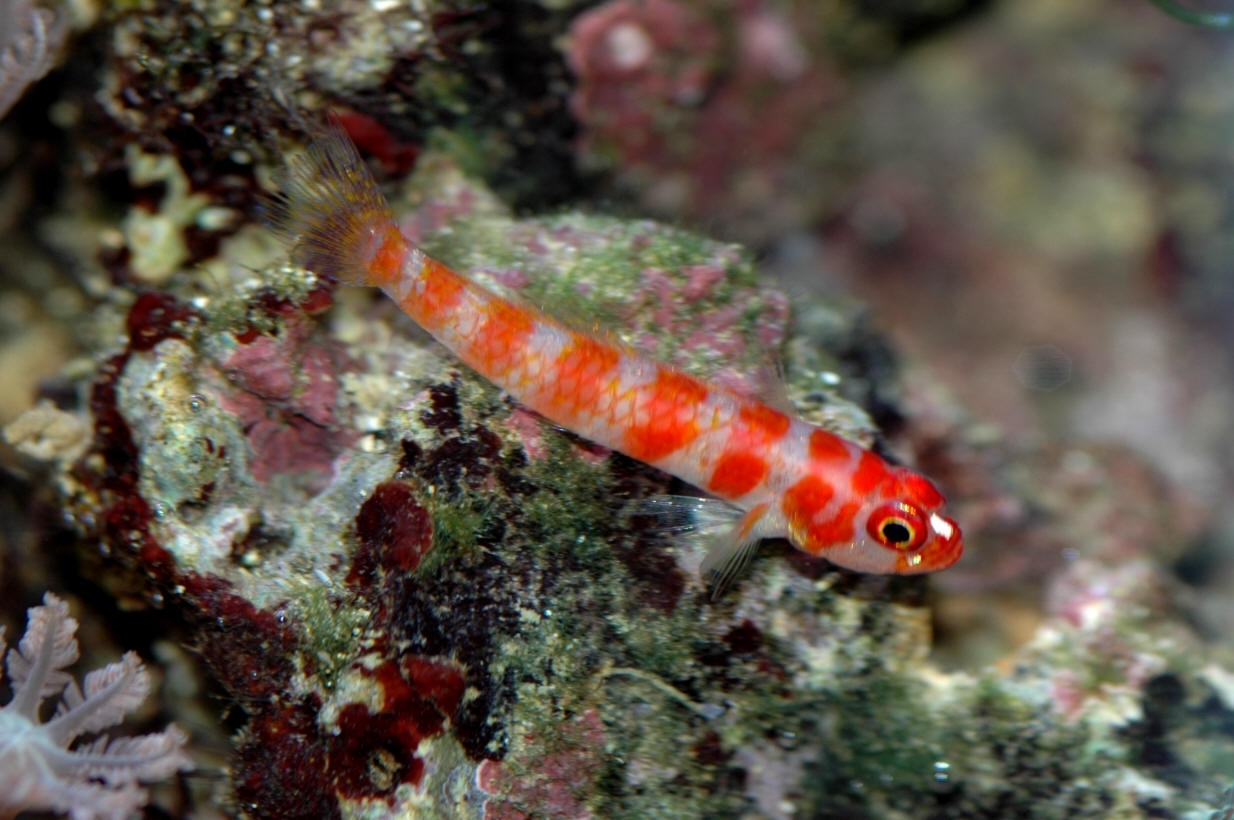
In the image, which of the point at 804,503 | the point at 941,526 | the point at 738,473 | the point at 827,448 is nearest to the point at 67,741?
the point at 738,473

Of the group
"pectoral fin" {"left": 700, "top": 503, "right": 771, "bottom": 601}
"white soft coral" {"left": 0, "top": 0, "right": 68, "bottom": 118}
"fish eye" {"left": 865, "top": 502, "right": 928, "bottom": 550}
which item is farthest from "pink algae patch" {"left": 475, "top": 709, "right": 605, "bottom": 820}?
"white soft coral" {"left": 0, "top": 0, "right": 68, "bottom": 118}

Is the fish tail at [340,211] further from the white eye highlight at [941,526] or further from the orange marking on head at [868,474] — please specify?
the white eye highlight at [941,526]

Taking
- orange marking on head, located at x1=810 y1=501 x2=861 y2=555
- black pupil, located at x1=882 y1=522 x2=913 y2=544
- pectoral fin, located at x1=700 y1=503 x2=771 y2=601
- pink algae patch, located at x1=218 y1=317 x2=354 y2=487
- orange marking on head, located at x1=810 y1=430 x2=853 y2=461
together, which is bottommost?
pink algae patch, located at x1=218 y1=317 x2=354 y2=487

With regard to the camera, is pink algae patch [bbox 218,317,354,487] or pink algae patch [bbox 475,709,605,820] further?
pink algae patch [bbox 218,317,354,487]

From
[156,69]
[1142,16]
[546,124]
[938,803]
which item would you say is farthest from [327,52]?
[1142,16]

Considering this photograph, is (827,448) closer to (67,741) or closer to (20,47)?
(67,741)

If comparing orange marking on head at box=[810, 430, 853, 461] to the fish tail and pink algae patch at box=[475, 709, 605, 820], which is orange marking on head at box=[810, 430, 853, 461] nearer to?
pink algae patch at box=[475, 709, 605, 820]

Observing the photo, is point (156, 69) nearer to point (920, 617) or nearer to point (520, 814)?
point (520, 814)
